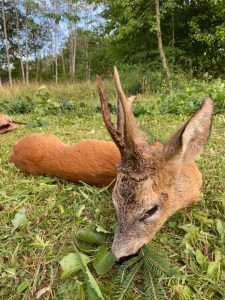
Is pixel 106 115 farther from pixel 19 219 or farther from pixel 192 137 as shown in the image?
pixel 19 219

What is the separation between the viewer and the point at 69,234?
2.63 m

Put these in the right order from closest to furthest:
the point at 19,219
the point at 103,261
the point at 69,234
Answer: the point at 103,261 < the point at 69,234 < the point at 19,219

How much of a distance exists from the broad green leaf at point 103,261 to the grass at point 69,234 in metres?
0.08

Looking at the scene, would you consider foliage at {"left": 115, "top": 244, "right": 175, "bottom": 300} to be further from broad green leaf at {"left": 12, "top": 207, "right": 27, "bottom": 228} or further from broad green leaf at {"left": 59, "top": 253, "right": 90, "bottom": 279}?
broad green leaf at {"left": 12, "top": 207, "right": 27, "bottom": 228}

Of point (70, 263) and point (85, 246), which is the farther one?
point (85, 246)

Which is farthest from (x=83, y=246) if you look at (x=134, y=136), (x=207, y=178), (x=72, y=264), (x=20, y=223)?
(x=207, y=178)

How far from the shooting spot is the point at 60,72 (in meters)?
44.2

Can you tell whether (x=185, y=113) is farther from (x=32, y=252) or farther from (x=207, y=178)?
(x=32, y=252)

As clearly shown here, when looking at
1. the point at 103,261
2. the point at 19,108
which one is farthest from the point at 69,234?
the point at 19,108

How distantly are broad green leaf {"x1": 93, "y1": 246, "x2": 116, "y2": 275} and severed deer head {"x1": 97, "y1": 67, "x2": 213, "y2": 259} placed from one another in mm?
42

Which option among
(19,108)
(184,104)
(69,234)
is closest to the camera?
(69,234)

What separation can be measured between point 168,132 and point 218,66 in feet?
55.0

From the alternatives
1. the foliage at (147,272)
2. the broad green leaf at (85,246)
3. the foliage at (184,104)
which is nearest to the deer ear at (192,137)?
the foliage at (147,272)

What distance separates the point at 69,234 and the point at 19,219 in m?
0.45
